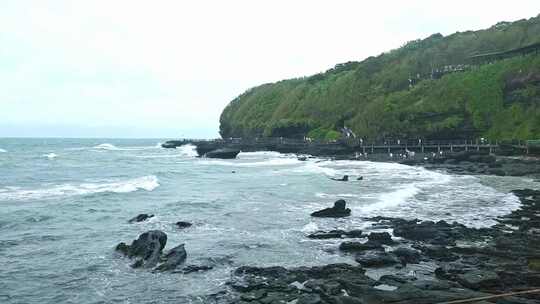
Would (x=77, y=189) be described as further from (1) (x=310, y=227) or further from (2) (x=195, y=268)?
(2) (x=195, y=268)

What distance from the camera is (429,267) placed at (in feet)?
53.4

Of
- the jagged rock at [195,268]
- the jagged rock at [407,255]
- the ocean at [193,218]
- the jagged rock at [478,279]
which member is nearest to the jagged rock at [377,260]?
the jagged rock at [407,255]

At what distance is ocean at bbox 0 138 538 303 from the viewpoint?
51.7 feet

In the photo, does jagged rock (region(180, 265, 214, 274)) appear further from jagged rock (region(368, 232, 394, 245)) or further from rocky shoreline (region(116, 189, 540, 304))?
jagged rock (region(368, 232, 394, 245))

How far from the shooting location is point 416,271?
15.8 meters

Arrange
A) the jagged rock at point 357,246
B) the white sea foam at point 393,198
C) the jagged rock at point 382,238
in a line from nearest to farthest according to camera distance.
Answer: the jagged rock at point 357,246 → the jagged rock at point 382,238 → the white sea foam at point 393,198

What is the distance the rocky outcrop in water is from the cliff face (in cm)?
5465

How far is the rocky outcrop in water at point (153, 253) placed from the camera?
17328 millimetres

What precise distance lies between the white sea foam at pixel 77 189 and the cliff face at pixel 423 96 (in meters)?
43.6

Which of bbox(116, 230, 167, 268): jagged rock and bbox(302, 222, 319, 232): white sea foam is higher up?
bbox(116, 230, 167, 268): jagged rock

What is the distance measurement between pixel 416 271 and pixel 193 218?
14.1 meters

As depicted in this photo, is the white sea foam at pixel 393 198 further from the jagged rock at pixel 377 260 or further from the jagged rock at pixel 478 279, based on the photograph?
the jagged rock at pixel 478 279

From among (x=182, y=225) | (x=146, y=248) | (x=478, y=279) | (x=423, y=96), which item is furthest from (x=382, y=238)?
(x=423, y=96)

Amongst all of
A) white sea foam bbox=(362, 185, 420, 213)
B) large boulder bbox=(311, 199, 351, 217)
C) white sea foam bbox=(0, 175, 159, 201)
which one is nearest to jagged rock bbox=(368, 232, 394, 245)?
large boulder bbox=(311, 199, 351, 217)
